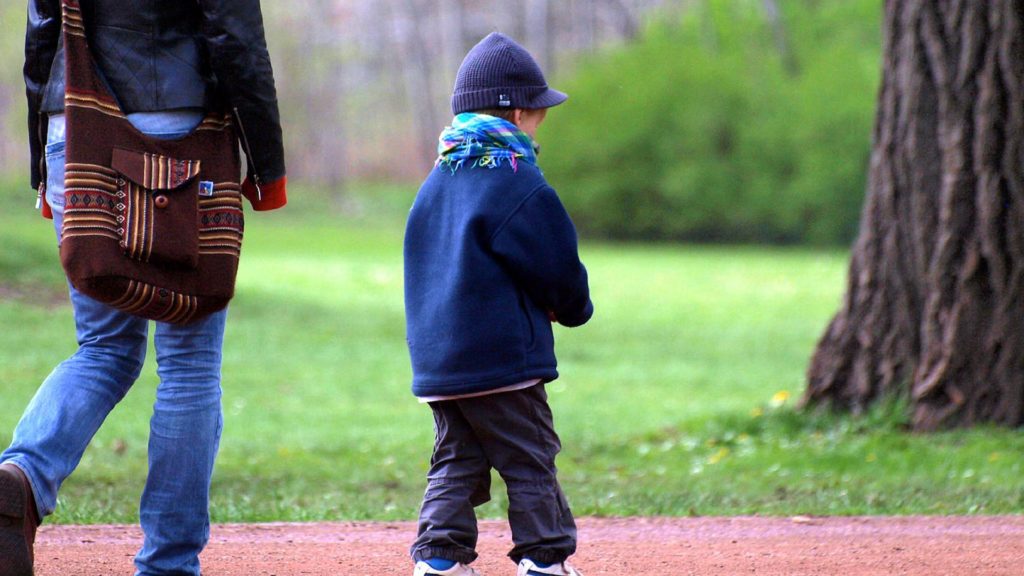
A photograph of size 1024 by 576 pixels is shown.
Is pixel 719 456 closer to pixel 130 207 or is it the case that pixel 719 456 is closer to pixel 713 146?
pixel 130 207

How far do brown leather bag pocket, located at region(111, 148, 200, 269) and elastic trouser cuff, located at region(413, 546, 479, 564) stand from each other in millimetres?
1034

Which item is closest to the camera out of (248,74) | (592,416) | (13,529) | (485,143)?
(13,529)

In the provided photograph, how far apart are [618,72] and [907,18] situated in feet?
119

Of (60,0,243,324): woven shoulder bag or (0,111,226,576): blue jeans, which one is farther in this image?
(0,111,226,576): blue jeans

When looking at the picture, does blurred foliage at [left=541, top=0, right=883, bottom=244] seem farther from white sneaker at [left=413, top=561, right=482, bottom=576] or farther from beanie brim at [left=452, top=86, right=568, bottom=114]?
white sneaker at [left=413, top=561, right=482, bottom=576]

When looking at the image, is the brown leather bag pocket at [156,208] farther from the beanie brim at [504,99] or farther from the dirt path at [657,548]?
the dirt path at [657,548]

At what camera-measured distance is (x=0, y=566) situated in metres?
3.34

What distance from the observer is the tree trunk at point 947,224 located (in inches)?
272

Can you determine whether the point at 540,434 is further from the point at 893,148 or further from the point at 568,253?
the point at 893,148

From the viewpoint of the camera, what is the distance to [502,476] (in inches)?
152

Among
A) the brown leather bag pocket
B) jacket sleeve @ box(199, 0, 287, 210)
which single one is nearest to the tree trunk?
jacket sleeve @ box(199, 0, 287, 210)

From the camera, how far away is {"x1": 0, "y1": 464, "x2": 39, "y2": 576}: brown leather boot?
336 centimetres

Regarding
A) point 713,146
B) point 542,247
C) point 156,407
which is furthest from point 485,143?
point 713,146

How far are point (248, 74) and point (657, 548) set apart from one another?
88.5 inches
